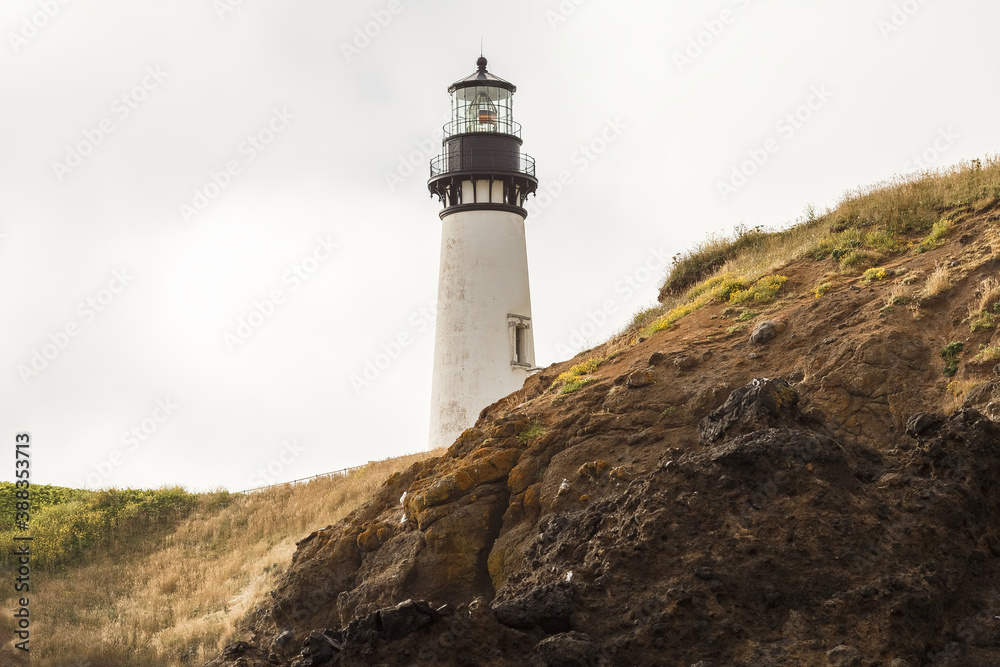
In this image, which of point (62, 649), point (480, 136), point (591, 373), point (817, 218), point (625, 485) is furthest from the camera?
Answer: point (480, 136)

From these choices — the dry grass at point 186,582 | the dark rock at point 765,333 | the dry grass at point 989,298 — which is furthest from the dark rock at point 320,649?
the dry grass at point 989,298

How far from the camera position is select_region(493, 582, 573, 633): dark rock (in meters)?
10.9

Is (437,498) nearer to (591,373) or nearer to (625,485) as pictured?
(625,485)

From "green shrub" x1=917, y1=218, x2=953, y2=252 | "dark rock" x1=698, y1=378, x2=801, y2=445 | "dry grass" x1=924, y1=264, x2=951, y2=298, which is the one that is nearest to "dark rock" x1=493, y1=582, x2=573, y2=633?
"dark rock" x1=698, y1=378, x2=801, y2=445

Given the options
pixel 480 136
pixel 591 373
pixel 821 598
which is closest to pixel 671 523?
pixel 821 598

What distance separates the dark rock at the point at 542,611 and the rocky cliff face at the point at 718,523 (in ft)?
0.08

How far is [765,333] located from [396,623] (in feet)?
23.9

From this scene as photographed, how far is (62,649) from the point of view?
18.7 meters

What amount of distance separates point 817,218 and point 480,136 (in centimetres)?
1408

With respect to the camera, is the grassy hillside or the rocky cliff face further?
the grassy hillside

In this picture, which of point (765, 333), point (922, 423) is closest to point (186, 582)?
point (765, 333)

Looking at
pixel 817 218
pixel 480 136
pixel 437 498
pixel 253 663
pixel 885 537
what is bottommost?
pixel 253 663

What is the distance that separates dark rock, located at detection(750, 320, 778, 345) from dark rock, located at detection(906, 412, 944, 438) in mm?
3433

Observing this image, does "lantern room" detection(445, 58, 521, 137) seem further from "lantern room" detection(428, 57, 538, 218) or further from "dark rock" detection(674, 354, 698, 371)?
"dark rock" detection(674, 354, 698, 371)
